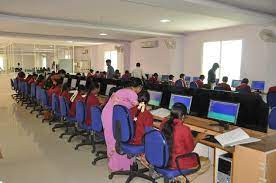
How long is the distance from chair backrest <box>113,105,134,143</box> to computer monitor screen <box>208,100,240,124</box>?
103 cm

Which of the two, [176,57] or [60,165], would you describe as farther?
[176,57]

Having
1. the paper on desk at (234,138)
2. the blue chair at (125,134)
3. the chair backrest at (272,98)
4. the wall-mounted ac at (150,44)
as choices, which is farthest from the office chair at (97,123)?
the wall-mounted ac at (150,44)

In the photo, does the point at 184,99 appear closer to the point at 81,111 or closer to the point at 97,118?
the point at 97,118

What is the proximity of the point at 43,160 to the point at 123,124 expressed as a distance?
1521mm

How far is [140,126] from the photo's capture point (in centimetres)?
290

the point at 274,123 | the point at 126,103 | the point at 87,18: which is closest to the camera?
the point at 126,103

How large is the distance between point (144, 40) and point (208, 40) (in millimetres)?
3594

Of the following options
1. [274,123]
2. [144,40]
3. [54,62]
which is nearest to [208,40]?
[144,40]

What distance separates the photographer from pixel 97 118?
141 inches

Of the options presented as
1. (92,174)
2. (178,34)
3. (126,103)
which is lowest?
(92,174)

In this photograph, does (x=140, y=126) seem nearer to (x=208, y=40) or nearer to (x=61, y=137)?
(x=61, y=137)

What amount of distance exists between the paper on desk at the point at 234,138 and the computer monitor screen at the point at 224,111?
37 centimetres

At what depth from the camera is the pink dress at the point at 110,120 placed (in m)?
3.18

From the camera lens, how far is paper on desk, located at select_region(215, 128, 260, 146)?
2447 mm
